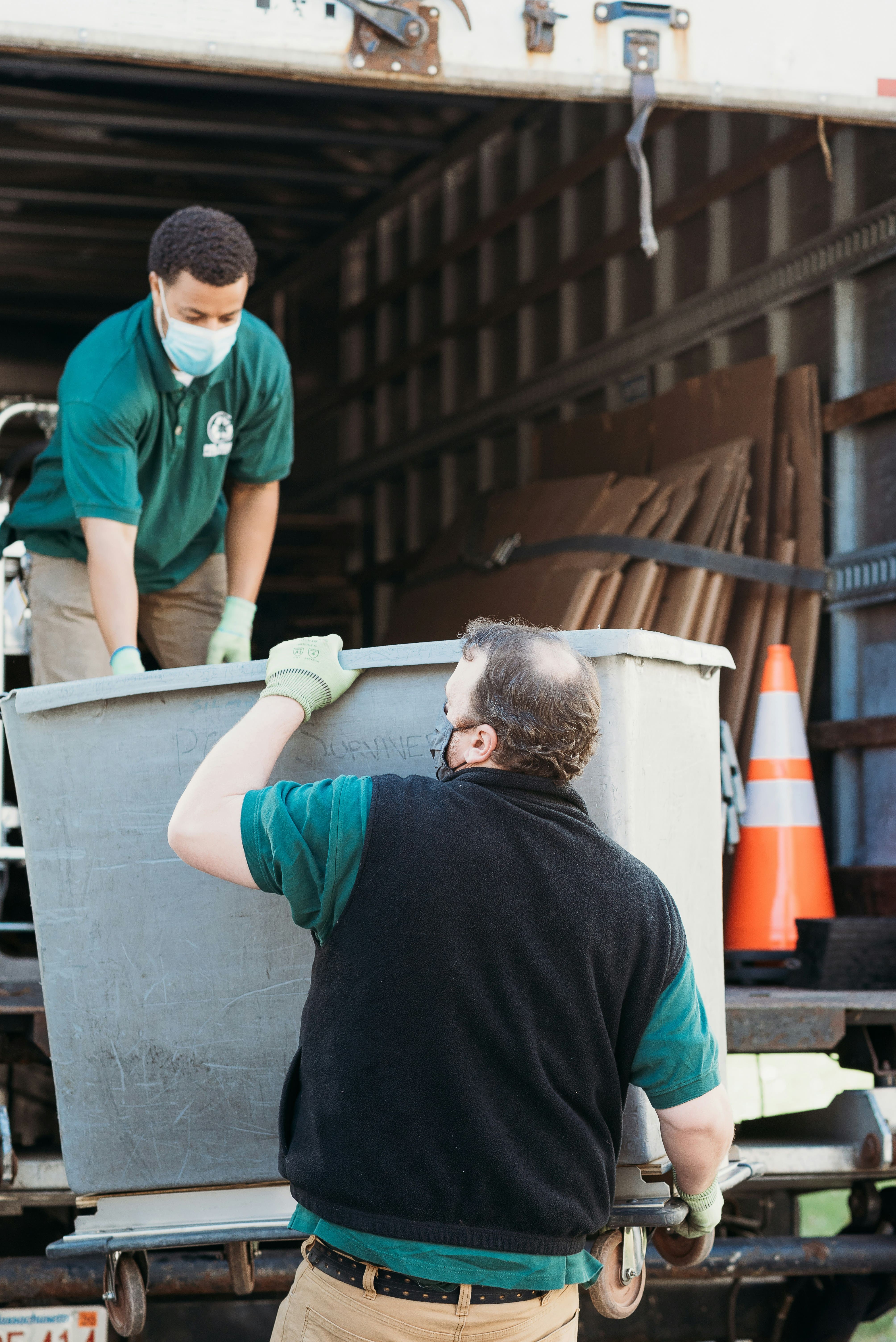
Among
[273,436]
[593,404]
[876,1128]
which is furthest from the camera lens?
[593,404]

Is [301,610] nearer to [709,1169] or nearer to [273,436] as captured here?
[273,436]

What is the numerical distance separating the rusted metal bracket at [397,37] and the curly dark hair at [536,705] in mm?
1859

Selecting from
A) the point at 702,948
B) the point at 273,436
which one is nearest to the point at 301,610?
the point at 273,436

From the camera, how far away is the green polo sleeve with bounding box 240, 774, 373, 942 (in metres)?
1.80

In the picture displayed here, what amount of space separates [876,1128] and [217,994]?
4.84 ft

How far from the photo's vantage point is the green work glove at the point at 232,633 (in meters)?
3.62

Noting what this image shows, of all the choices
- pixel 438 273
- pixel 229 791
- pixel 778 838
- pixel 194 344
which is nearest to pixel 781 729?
pixel 778 838

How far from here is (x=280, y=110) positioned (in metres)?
6.74

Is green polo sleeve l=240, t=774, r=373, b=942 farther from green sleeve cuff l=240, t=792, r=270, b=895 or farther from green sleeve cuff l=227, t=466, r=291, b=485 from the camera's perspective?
green sleeve cuff l=227, t=466, r=291, b=485

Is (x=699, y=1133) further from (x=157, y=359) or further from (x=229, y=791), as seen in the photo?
(x=157, y=359)

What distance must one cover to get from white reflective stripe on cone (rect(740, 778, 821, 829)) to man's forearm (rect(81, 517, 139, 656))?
7.28 feet

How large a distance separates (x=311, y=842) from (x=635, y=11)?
237 cm

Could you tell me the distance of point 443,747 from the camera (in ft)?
6.58

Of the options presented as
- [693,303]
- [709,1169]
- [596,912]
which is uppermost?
[693,303]
